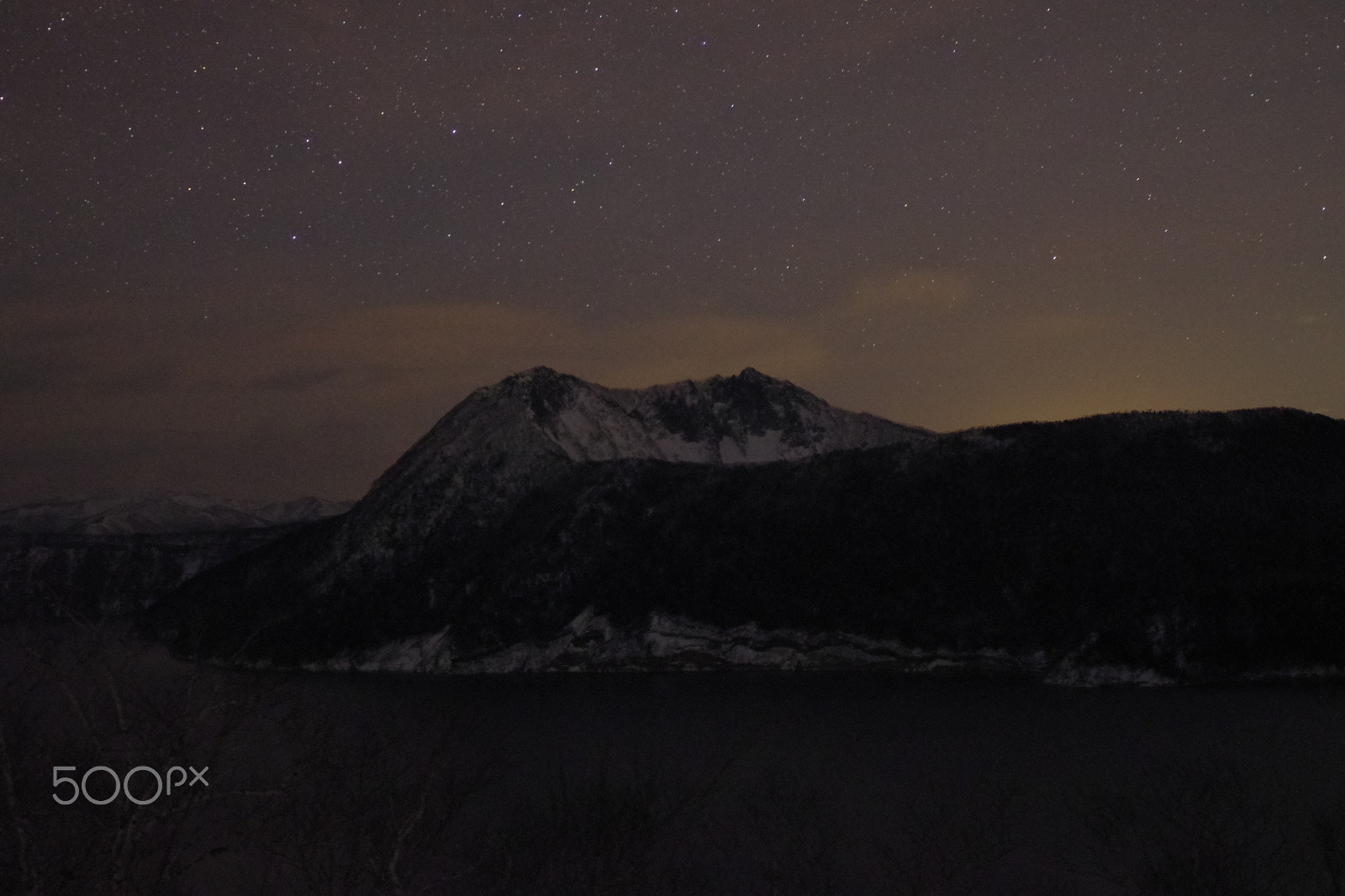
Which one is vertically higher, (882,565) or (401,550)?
(882,565)

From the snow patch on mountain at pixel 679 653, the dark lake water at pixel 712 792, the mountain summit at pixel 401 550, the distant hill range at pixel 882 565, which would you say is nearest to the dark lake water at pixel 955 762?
the dark lake water at pixel 712 792

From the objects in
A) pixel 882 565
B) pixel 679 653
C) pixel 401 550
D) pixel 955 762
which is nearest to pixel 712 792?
pixel 955 762

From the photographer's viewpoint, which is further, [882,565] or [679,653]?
[882,565]

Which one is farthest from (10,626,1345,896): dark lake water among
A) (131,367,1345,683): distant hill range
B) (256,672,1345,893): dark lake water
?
(131,367,1345,683): distant hill range

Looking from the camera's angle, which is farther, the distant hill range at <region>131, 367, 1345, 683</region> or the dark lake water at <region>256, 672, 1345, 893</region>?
the distant hill range at <region>131, 367, 1345, 683</region>

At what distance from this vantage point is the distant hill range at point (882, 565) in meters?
99.8

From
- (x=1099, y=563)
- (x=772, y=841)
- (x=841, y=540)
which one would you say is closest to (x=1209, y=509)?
(x=1099, y=563)

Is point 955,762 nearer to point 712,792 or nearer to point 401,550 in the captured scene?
point 712,792

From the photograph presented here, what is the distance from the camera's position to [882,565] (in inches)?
4739

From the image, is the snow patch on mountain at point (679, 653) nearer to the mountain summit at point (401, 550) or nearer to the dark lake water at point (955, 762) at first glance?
the dark lake water at point (955, 762)

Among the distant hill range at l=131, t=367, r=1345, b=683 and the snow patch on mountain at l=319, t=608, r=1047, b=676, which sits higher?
the distant hill range at l=131, t=367, r=1345, b=683

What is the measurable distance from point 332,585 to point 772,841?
425 ft

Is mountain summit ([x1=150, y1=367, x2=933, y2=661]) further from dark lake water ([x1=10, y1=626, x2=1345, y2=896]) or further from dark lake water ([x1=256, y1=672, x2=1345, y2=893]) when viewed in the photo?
dark lake water ([x1=10, y1=626, x2=1345, y2=896])

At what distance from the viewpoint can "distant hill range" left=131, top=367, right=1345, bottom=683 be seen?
99812 millimetres
